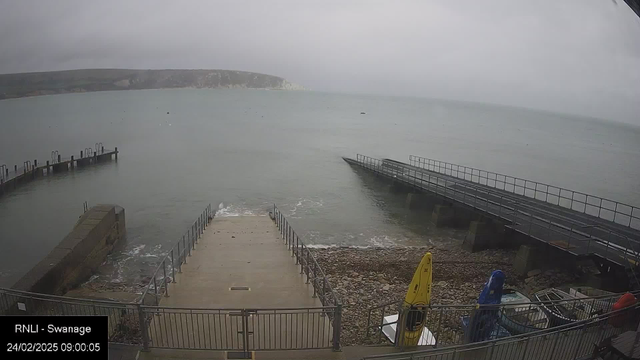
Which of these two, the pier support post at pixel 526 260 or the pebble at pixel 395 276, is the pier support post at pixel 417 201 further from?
the pier support post at pixel 526 260

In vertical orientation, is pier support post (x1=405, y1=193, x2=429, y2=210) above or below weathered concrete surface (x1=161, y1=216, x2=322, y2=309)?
below

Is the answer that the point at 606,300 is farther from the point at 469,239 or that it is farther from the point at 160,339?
the point at 469,239

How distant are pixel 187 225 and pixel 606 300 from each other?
22.9 m

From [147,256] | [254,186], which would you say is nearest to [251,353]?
[147,256]

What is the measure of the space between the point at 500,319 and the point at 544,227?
40.9ft

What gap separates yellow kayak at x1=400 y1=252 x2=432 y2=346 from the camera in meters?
7.21

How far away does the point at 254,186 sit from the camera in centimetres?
3834

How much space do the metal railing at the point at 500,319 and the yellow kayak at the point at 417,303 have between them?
12cm

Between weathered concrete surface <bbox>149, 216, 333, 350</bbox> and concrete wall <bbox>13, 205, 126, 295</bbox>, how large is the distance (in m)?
5.42

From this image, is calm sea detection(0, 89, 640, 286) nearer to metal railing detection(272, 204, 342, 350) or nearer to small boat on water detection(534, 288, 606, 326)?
metal railing detection(272, 204, 342, 350)

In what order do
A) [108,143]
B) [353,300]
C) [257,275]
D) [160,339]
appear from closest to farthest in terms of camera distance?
[160,339] → [257,275] → [353,300] → [108,143]

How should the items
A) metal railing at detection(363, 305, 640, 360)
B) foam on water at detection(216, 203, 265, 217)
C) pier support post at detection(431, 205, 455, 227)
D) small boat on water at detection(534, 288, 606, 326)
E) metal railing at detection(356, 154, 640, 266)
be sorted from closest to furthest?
metal railing at detection(363, 305, 640, 360)
small boat on water at detection(534, 288, 606, 326)
metal railing at detection(356, 154, 640, 266)
pier support post at detection(431, 205, 455, 227)
foam on water at detection(216, 203, 265, 217)

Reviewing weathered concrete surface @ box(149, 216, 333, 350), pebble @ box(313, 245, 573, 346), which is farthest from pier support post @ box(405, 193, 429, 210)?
weathered concrete surface @ box(149, 216, 333, 350)

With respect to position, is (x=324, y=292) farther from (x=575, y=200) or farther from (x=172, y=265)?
(x=575, y=200)
